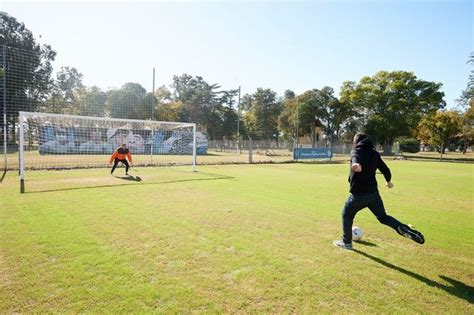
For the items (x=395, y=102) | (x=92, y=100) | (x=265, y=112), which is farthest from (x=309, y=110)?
(x=92, y=100)

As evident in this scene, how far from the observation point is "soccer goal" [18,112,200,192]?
61.8 feet

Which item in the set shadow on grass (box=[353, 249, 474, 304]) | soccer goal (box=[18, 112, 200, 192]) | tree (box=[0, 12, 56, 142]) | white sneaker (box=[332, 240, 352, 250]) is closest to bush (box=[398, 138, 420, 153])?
soccer goal (box=[18, 112, 200, 192])

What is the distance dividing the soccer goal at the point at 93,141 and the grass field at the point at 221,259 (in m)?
9.31

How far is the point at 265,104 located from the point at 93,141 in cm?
4936

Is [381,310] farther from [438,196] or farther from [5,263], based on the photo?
[438,196]

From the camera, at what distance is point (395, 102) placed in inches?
1874

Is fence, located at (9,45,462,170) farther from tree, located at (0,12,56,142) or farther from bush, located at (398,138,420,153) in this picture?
bush, located at (398,138,420,153)

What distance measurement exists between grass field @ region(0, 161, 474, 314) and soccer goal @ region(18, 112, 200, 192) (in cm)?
931

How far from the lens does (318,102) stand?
184 ft

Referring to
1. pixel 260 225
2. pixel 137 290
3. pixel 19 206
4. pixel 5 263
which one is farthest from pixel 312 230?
pixel 19 206

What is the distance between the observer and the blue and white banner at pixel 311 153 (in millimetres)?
30938

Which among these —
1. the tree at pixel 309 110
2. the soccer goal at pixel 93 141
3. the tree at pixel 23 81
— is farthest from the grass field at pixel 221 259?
the tree at pixel 309 110

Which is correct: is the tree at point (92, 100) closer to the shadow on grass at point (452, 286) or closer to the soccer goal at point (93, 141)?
the soccer goal at point (93, 141)

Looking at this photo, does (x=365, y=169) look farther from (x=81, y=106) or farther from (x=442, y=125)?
(x=442, y=125)
